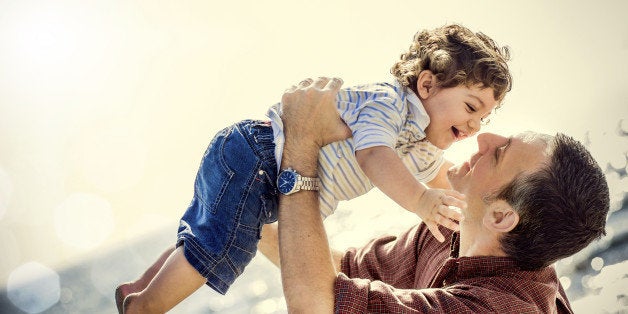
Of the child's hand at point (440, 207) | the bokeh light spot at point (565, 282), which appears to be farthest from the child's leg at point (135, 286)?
the bokeh light spot at point (565, 282)

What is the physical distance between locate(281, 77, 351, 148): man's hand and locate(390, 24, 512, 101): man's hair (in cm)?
34

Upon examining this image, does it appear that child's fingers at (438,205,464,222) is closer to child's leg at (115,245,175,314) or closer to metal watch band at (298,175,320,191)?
metal watch band at (298,175,320,191)

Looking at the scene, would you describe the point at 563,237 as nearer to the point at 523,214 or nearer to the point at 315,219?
the point at 523,214

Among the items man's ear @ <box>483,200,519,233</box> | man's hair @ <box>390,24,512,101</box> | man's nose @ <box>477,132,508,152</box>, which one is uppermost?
man's hair @ <box>390,24,512,101</box>

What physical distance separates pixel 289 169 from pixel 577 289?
12.0 feet

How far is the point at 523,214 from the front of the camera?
2078mm

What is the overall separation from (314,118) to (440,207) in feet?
2.21

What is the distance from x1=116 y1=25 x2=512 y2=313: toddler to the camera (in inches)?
82.0

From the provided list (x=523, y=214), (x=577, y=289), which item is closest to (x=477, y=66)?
(x=523, y=214)

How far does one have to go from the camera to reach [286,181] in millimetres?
2012

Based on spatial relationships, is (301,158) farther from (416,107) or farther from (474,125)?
(474,125)

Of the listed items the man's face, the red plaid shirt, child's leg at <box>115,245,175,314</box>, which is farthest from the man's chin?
child's leg at <box>115,245,175,314</box>

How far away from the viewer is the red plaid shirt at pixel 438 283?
5.97 ft

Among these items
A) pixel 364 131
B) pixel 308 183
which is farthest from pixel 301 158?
pixel 364 131
